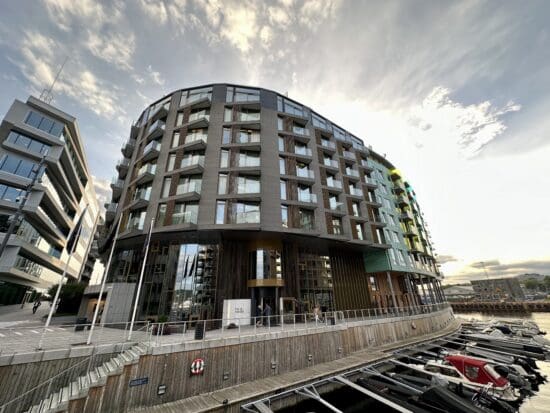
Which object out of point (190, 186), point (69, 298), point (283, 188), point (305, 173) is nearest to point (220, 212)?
point (190, 186)

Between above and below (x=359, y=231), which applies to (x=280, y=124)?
above

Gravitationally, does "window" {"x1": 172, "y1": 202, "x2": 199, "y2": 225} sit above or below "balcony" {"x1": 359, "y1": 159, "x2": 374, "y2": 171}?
below

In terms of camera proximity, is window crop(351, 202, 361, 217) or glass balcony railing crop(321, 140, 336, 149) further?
glass balcony railing crop(321, 140, 336, 149)

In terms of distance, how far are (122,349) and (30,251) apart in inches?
1248

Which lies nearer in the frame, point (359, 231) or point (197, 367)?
point (197, 367)

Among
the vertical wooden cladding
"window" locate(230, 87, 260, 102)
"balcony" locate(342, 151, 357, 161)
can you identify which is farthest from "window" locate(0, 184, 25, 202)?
"balcony" locate(342, 151, 357, 161)

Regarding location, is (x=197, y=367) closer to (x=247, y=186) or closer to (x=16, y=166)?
(x=247, y=186)

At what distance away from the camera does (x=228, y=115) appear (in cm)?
2617

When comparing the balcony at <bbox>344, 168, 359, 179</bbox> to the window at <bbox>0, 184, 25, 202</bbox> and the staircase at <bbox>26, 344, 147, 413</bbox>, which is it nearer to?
the staircase at <bbox>26, 344, 147, 413</bbox>

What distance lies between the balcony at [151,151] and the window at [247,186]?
33.7 ft

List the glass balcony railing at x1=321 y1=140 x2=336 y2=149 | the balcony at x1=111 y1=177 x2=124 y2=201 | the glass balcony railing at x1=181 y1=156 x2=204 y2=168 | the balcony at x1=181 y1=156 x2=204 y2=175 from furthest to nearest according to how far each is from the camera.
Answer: the glass balcony railing at x1=321 y1=140 x2=336 y2=149
the balcony at x1=111 y1=177 x2=124 y2=201
the glass balcony railing at x1=181 y1=156 x2=204 y2=168
the balcony at x1=181 y1=156 x2=204 y2=175

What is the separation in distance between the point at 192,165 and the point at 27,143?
26.6 meters

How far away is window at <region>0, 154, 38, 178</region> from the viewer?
1092 inches

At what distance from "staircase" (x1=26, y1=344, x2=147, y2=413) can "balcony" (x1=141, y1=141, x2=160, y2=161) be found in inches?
798
